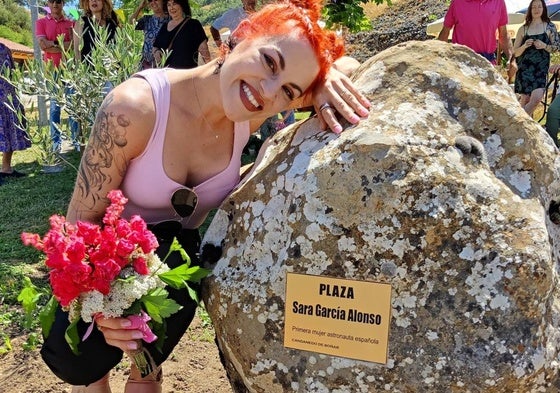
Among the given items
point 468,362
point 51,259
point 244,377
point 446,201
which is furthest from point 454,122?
point 51,259

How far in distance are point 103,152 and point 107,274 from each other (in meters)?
0.66

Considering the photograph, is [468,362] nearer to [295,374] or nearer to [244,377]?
[295,374]

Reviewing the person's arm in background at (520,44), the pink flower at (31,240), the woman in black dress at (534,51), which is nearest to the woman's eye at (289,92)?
the pink flower at (31,240)

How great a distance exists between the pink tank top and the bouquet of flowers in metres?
0.37

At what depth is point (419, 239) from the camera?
2.04m

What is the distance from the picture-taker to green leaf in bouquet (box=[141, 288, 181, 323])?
2.06 m

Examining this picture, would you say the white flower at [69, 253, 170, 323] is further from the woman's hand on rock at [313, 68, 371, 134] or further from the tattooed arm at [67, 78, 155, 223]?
the woman's hand on rock at [313, 68, 371, 134]

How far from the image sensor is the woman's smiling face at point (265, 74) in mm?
2270

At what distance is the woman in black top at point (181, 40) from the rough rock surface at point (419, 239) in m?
4.23

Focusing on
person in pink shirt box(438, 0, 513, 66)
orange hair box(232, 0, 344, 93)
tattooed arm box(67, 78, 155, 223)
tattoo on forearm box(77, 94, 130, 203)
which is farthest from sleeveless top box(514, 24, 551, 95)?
tattoo on forearm box(77, 94, 130, 203)

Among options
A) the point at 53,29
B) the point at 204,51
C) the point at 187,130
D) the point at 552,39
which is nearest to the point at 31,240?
the point at 187,130

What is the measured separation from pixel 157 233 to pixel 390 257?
1.03 meters

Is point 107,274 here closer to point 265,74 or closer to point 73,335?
point 73,335

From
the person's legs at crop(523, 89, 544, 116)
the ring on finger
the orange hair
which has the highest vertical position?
the orange hair
